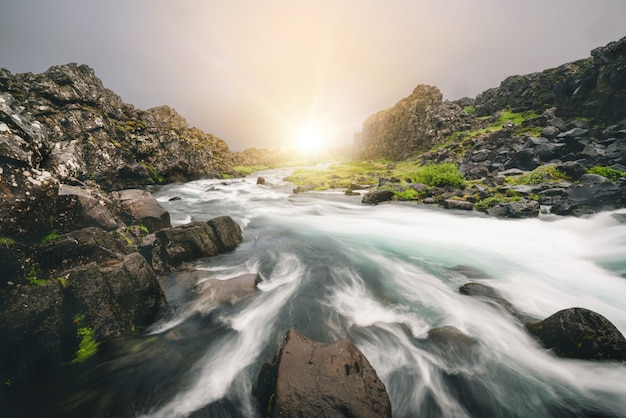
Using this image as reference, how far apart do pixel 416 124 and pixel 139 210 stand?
8850cm

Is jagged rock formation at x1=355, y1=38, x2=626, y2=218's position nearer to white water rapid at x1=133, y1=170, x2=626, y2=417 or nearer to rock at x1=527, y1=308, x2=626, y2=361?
white water rapid at x1=133, y1=170, x2=626, y2=417

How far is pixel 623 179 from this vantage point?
15.7 metres

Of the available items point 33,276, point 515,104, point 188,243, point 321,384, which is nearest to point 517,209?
point 321,384

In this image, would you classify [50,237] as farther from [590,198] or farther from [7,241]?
[590,198]

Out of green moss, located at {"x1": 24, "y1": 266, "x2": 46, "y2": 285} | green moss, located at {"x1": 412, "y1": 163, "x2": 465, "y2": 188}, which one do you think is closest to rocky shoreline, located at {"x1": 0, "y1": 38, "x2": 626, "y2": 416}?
green moss, located at {"x1": 24, "y1": 266, "x2": 46, "y2": 285}

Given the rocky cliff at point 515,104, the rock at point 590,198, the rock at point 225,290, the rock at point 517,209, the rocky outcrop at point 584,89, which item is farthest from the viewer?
the rocky cliff at point 515,104

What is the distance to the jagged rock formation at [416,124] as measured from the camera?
6794 centimetres

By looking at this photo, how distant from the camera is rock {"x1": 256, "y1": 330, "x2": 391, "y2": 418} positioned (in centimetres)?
332

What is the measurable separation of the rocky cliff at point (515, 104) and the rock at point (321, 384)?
171 feet

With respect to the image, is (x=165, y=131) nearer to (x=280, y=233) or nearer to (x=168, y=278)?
(x=280, y=233)

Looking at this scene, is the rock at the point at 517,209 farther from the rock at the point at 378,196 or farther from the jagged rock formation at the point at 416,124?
the jagged rock formation at the point at 416,124

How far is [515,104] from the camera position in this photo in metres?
60.1

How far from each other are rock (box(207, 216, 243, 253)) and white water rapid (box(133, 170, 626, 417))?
51cm

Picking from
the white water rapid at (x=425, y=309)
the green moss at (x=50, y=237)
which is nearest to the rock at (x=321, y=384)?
the white water rapid at (x=425, y=309)
